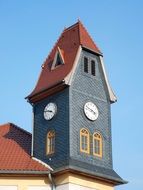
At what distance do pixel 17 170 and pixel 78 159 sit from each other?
177 inches

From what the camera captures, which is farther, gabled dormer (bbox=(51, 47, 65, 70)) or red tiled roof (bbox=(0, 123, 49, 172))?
gabled dormer (bbox=(51, 47, 65, 70))

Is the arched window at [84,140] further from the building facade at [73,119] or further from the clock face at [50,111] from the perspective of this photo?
the clock face at [50,111]

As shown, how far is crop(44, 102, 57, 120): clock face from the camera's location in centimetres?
4063

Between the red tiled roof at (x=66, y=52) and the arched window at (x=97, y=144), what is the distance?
5164mm

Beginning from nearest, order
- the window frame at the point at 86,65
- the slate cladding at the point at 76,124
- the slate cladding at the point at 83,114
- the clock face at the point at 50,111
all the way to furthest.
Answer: the slate cladding at the point at 76,124 < the slate cladding at the point at 83,114 < the clock face at the point at 50,111 < the window frame at the point at 86,65

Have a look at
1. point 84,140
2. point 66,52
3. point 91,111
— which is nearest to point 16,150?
point 84,140

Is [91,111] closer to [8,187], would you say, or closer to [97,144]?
[97,144]

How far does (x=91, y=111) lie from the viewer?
40.8 meters

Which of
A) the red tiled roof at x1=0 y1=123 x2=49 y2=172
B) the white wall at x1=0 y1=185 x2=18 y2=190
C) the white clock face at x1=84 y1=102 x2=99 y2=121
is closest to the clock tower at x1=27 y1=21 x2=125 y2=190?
the white clock face at x1=84 y1=102 x2=99 y2=121

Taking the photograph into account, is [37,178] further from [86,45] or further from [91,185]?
[86,45]

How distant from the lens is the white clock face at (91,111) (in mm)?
40500

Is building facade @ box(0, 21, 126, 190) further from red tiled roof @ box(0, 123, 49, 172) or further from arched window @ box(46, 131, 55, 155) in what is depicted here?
red tiled roof @ box(0, 123, 49, 172)

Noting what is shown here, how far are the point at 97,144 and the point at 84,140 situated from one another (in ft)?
4.61

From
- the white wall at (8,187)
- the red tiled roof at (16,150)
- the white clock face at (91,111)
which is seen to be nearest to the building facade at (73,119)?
the white clock face at (91,111)
